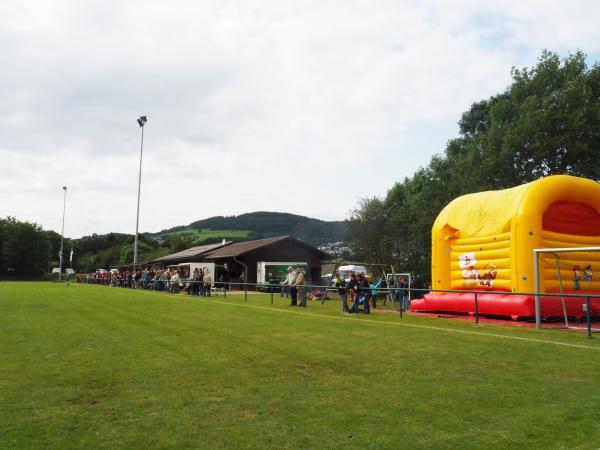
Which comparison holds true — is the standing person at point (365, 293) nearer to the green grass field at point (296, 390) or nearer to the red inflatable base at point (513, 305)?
the red inflatable base at point (513, 305)

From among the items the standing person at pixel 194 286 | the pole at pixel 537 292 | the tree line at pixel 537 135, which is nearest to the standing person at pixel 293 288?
the standing person at pixel 194 286

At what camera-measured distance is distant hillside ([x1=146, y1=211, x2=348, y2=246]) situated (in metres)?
94.3

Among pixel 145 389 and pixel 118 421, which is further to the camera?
pixel 145 389

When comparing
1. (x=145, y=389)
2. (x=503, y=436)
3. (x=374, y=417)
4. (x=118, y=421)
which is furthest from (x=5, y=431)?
(x=503, y=436)

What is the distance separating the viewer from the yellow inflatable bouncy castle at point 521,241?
14.2m

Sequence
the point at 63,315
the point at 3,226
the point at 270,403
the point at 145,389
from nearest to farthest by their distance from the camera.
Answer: the point at 270,403
the point at 145,389
the point at 63,315
the point at 3,226

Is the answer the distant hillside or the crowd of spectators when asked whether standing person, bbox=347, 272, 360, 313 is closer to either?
the crowd of spectators

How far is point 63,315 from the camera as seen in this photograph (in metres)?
14.2

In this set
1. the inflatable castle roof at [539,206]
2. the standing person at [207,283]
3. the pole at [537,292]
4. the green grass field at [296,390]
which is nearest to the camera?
the green grass field at [296,390]

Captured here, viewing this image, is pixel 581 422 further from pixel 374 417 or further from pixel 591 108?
pixel 591 108

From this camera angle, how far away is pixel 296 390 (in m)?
5.70

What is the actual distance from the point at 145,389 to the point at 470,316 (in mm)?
12185

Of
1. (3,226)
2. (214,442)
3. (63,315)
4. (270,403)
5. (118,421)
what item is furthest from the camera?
(3,226)

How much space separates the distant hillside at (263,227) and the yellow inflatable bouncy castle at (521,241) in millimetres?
69047
